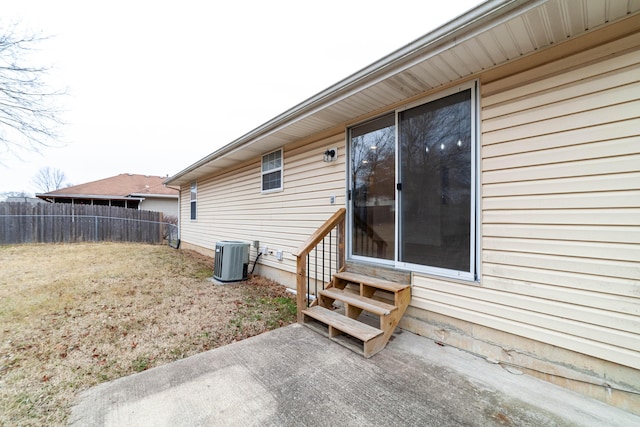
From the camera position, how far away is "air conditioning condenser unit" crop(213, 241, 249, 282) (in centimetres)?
524

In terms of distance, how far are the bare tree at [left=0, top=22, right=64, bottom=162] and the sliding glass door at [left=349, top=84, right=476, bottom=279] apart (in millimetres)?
8420

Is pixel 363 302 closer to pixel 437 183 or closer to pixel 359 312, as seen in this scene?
pixel 359 312

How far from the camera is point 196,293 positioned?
4.50m

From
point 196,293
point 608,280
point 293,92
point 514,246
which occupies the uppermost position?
point 293,92

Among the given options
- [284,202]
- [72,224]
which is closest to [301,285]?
[284,202]

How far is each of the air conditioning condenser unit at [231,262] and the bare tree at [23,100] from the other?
612cm

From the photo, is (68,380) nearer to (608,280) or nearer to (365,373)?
(365,373)

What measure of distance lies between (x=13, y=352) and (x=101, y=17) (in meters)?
6.88

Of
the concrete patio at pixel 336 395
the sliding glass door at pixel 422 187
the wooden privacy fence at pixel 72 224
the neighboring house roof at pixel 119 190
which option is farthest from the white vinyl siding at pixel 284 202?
the neighboring house roof at pixel 119 190

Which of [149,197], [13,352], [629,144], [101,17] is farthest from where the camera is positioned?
[149,197]

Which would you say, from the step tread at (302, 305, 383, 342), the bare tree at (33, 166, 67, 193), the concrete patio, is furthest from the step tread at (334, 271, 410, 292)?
the bare tree at (33, 166, 67, 193)

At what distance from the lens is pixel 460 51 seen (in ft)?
6.97

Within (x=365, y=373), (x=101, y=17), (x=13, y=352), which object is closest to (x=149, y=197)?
(x=101, y=17)

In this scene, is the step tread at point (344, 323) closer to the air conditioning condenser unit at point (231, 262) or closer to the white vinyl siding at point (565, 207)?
the white vinyl siding at point (565, 207)
